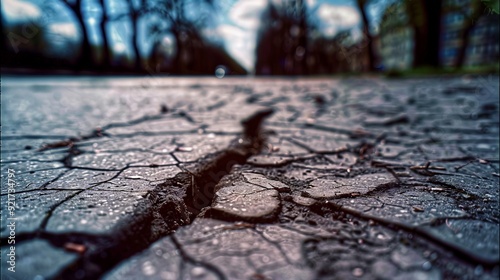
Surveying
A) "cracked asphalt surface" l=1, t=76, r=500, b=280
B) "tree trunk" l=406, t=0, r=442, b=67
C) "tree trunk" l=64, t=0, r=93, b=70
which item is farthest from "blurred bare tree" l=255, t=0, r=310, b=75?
"cracked asphalt surface" l=1, t=76, r=500, b=280

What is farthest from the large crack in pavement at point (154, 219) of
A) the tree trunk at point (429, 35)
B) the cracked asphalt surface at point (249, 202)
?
the tree trunk at point (429, 35)

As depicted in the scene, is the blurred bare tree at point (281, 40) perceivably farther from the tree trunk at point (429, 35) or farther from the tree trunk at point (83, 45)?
the tree trunk at point (83, 45)

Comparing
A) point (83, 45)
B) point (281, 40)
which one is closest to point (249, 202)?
point (83, 45)

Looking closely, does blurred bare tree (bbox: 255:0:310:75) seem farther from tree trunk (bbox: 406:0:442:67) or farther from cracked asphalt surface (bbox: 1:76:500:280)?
cracked asphalt surface (bbox: 1:76:500:280)

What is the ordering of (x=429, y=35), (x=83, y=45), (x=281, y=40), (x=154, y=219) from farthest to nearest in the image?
(x=281, y=40), (x=83, y=45), (x=429, y=35), (x=154, y=219)

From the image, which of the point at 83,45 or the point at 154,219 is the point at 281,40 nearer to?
the point at 83,45

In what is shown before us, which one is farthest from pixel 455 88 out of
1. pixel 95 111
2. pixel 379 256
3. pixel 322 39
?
pixel 322 39

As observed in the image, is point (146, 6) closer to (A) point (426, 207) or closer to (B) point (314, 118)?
(B) point (314, 118)
